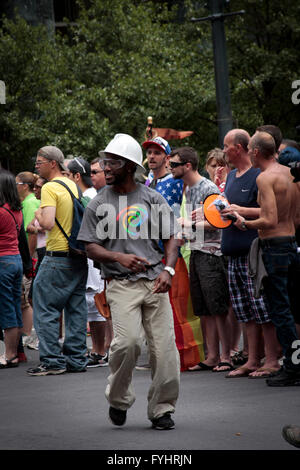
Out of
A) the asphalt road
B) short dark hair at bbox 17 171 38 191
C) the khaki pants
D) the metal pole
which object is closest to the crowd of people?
the khaki pants

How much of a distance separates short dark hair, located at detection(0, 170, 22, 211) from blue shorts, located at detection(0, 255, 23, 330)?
1.91 feet

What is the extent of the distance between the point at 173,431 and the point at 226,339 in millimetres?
2857

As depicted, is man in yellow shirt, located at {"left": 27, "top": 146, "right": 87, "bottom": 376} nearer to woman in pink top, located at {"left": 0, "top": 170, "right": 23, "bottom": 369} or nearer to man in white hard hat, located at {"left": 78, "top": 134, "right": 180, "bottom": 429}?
woman in pink top, located at {"left": 0, "top": 170, "right": 23, "bottom": 369}

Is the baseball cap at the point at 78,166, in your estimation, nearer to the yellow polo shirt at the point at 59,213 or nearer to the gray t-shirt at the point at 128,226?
the yellow polo shirt at the point at 59,213

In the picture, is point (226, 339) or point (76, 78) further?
point (76, 78)

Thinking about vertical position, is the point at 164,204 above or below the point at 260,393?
above

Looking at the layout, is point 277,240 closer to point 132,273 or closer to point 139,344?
point 132,273

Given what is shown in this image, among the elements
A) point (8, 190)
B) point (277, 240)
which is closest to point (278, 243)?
point (277, 240)

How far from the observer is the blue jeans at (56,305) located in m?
8.97
